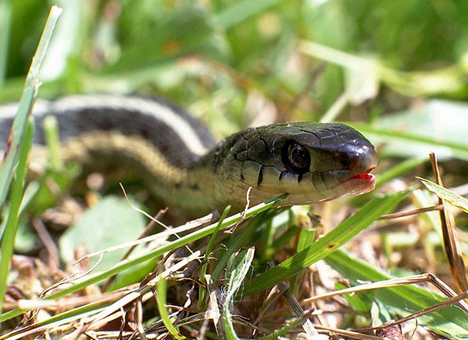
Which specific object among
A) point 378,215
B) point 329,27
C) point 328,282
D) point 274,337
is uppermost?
point 329,27

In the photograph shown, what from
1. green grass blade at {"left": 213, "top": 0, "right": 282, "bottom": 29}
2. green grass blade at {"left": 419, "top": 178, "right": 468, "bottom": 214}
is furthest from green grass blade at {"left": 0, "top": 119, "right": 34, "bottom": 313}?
green grass blade at {"left": 213, "top": 0, "right": 282, "bottom": 29}

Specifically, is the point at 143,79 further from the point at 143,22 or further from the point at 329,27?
the point at 329,27

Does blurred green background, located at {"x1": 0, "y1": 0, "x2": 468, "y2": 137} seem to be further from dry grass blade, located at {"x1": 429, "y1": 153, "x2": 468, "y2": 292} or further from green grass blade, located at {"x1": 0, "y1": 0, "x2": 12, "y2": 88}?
dry grass blade, located at {"x1": 429, "y1": 153, "x2": 468, "y2": 292}

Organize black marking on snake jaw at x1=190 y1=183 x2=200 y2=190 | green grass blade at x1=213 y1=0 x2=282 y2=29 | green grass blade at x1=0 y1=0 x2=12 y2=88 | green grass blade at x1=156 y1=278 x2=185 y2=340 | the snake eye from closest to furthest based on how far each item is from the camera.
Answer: green grass blade at x1=156 y1=278 x2=185 y2=340
the snake eye
black marking on snake jaw at x1=190 y1=183 x2=200 y2=190
green grass blade at x1=0 y1=0 x2=12 y2=88
green grass blade at x1=213 y1=0 x2=282 y2=29

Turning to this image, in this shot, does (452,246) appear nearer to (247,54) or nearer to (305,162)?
(305,162)

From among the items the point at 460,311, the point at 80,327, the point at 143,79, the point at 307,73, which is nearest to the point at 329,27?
the point at 307,73

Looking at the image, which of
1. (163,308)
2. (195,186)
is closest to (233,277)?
(163,308)
